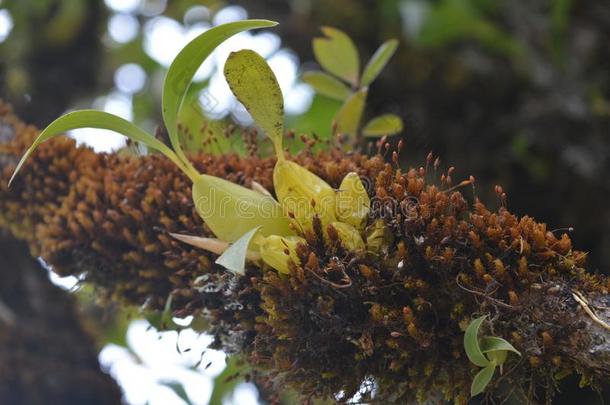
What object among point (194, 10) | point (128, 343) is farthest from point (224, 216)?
point (194, 10)

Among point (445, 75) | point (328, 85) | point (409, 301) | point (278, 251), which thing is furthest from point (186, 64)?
point (445, 75)

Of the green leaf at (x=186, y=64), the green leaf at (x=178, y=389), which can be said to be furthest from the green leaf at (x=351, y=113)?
the green leaf at (x=178, y=389)

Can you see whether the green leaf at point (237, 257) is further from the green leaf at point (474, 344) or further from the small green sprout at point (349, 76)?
the small green sprout at point (349, 76)

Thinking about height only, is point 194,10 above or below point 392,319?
below

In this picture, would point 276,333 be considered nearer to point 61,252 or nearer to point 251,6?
point 61,252

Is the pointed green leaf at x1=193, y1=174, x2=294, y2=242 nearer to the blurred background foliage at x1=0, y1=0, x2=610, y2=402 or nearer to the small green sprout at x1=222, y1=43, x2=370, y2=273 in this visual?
the small green sprout at x1=222, y1=43, x2=370, y2=273

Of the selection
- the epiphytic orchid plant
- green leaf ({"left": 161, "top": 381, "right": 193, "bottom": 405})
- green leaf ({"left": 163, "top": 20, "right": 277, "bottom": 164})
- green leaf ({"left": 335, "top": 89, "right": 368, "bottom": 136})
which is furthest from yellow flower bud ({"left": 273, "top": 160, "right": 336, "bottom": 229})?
green leaf ({"left": 161, "top": 381, "right": 193, "bottom": 405})
